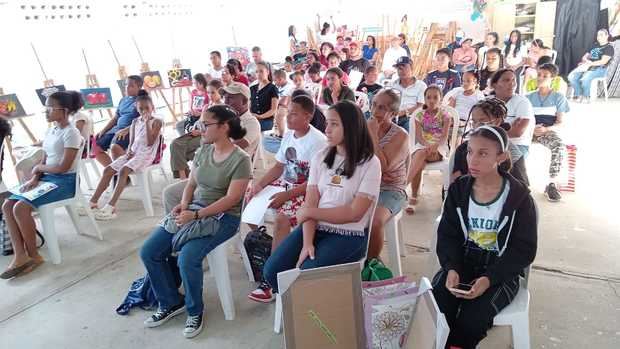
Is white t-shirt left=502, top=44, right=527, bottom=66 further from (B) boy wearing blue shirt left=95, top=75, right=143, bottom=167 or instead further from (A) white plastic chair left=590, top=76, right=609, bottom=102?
(B) boy wearing blue shirt left=95, top=75, right=143, bottom=167

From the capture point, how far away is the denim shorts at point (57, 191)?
303 centimetres

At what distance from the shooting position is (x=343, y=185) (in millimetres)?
2148

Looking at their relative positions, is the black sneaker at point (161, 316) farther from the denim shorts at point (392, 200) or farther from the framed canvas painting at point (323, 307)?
the denim shorts at point (392, 200)

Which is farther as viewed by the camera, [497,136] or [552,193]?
[552,193]

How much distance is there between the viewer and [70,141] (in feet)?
10.2

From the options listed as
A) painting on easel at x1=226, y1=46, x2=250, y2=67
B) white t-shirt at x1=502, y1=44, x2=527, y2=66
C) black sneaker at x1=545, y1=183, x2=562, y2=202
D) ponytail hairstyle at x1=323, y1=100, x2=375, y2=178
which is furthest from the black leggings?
painting on easel at x1=226, y1=46, x2=250, y2=67

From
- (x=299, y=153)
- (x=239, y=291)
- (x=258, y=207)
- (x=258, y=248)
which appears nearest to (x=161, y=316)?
(x=239, y=291)

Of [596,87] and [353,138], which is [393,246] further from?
[596,87]

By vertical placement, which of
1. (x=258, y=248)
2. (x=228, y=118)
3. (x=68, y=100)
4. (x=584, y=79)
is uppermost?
(x=68, y=100)

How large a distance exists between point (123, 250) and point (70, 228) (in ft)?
2.43

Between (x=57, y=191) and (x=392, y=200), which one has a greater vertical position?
(x=57, y=191)

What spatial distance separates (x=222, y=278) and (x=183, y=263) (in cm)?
24

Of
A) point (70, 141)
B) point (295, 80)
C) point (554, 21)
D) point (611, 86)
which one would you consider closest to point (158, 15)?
point (295, 80)

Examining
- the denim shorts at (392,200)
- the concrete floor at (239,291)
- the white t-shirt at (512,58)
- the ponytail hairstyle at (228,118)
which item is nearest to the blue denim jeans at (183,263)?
the concrete floor at (239,291)
